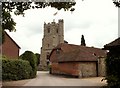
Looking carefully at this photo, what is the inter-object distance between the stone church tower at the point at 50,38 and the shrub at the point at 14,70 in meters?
51.3

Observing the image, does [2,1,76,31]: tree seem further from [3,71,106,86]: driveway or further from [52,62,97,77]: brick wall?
[52,62,97,77]: brick wall

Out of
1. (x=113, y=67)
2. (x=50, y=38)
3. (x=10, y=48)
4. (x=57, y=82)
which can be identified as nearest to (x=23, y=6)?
(x=113, y=67)

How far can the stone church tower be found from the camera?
9006 centimetres

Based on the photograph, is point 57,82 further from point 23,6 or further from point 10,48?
point 10,48

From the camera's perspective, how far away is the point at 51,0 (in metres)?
16.8

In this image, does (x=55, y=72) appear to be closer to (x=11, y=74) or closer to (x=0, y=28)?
(x=11, y=74)

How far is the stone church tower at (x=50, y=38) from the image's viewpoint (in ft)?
295

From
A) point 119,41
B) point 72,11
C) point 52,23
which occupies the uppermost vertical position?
point 52,23

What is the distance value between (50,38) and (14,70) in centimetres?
5772

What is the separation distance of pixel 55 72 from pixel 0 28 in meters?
38.7

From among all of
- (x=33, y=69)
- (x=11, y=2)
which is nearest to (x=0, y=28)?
(x=11, y=2)

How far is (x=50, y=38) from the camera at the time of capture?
3610 inches

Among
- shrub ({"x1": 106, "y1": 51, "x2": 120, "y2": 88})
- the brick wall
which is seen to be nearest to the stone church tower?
the brick wall

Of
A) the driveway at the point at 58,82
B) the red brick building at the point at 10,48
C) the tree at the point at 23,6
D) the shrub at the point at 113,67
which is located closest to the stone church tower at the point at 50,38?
the red brick building at the point at 10,48
